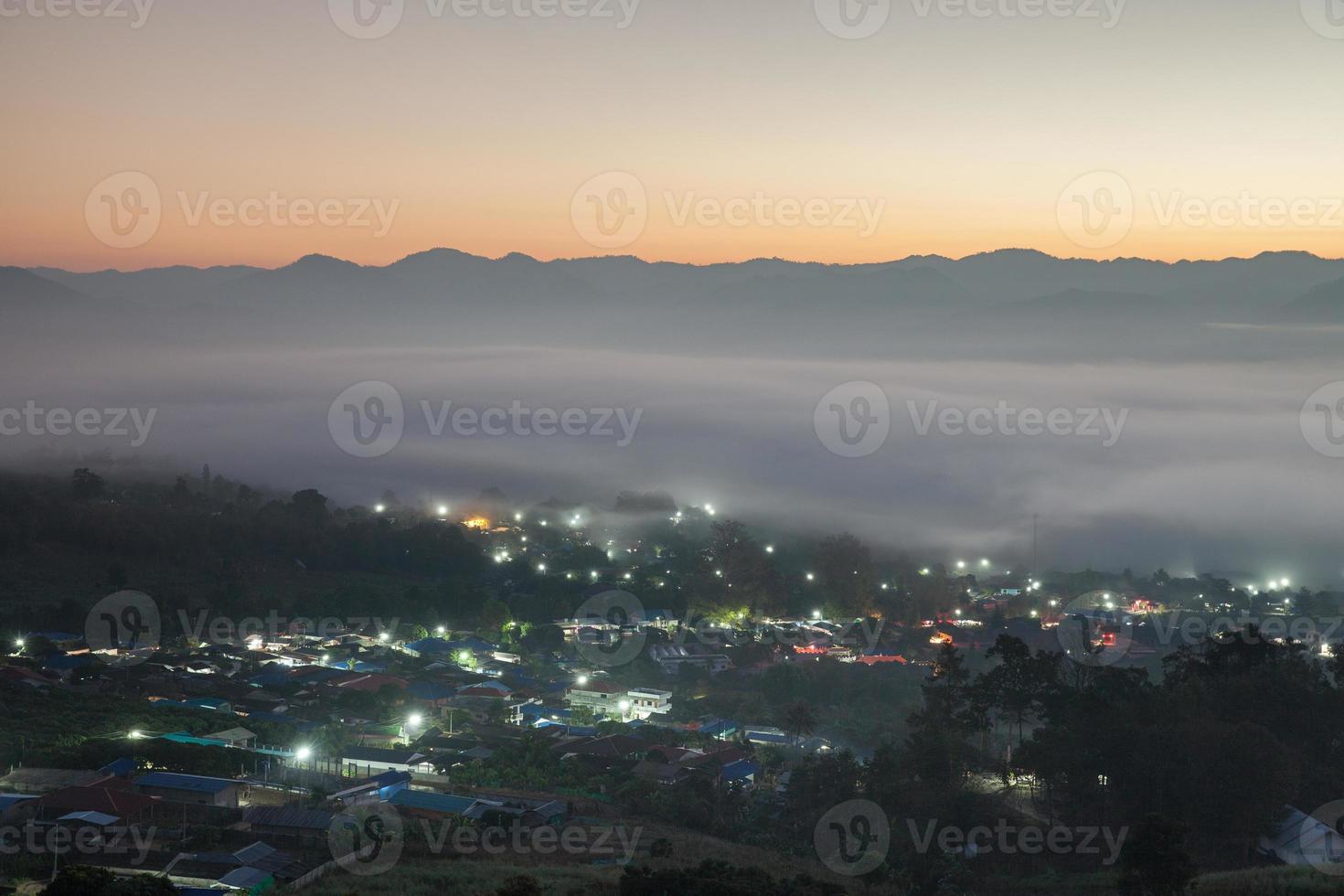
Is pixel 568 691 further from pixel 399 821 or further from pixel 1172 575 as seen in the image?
pixel 1172 575

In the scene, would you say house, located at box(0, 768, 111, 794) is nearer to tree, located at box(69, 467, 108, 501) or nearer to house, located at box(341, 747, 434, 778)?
house, located at box(341, 747, 434, 778)

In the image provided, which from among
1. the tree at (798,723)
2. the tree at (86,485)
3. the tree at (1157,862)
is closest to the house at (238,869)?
the tree at (1157,862)

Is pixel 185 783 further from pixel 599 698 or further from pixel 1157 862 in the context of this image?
pixel 1157 862

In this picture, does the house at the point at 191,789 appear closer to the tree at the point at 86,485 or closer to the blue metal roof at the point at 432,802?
the blue metal roof at the point at 432,802

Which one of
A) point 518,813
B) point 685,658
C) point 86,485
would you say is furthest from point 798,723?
point 86,485

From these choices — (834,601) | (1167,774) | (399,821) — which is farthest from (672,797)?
(834,601)
